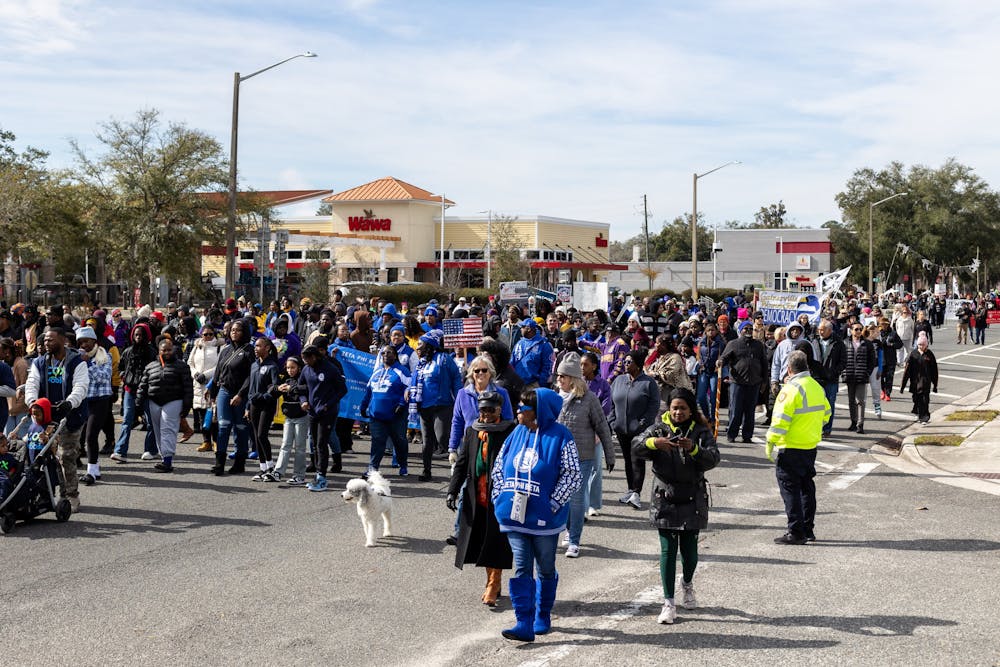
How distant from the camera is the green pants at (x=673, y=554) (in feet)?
22.7

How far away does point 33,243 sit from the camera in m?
45.8

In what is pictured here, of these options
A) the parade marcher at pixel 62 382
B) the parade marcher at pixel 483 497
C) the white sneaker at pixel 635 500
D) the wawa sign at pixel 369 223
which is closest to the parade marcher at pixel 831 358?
the white sneaker at pixel 635 500

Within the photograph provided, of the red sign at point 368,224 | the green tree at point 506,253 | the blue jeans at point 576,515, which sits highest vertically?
the red sign at point 368,224

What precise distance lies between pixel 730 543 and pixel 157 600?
476 centimetres

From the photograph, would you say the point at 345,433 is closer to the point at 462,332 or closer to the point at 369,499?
the point at 462,332

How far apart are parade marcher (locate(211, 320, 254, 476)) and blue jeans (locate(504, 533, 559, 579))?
641 cm

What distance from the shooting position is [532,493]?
6391 mm

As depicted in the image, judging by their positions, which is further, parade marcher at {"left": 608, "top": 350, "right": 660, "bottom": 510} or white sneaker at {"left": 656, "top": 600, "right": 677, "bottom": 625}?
parade marcher at {"left": 608, "top": 350, "right": 660, "bottom": 510}

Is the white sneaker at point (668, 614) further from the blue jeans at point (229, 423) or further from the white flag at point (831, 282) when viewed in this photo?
the white flag at point (831, 282)

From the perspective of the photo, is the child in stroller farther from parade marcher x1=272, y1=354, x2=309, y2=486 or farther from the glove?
parade marcher x1=272, y1=354, x2=309, y2=486

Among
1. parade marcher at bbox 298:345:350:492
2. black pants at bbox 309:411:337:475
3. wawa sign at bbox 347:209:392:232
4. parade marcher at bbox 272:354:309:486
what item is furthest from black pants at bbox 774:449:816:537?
wawa sign at bbox 347:209:392:232

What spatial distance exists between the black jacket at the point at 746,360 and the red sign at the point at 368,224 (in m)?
68.1

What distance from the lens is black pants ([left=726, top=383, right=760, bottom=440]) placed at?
1548 cm

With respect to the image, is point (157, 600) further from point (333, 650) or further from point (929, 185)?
point (929, 185)
